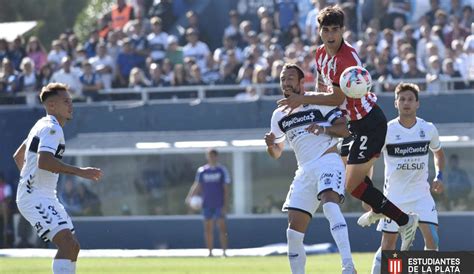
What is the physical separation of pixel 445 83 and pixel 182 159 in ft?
18.5

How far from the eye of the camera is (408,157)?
43.6 ft

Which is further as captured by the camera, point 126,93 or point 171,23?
point 171,23

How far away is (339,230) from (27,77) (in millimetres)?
14200

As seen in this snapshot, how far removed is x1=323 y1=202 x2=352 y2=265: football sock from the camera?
11.2 meters

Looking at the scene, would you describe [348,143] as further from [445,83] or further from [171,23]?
[171,23]

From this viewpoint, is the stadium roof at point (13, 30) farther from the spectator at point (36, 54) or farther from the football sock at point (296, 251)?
the football sock at point (296, 251)

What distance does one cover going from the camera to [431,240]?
13.1 m

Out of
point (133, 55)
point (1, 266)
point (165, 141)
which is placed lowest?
point (1, 266)

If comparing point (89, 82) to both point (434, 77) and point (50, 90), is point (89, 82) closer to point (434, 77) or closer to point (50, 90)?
point (434, 77)

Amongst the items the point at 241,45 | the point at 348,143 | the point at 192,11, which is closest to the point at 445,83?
the point at 241,45

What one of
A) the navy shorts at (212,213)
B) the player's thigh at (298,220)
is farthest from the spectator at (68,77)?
the player's thigh at (298,220)

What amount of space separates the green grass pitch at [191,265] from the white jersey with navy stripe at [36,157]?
5.29 metres

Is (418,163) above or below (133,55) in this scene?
below

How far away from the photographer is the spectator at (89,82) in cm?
2420
